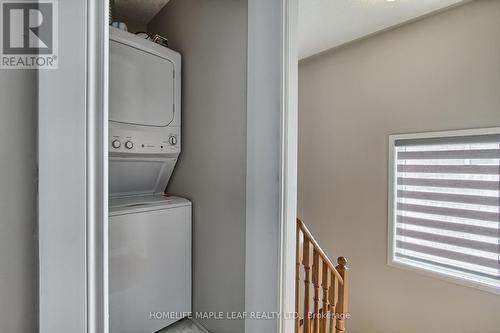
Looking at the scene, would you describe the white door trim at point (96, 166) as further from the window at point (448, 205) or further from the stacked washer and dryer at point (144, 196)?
the window at point (448, 205)

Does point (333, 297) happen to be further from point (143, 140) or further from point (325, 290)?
point (143, 140)

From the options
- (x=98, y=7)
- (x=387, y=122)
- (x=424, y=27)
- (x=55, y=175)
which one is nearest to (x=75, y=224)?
(x=55, y=175)

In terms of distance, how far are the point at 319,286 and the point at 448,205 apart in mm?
1342

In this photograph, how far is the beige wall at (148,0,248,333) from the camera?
1.13m

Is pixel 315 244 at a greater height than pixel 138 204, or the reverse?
pixel 138 204

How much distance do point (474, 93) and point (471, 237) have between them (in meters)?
1.13

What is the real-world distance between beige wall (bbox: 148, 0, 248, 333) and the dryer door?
0.39ft

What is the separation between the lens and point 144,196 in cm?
144

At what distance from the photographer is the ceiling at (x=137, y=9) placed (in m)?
1.67

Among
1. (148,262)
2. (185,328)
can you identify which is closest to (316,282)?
(185,328)

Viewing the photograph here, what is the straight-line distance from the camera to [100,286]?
0.45 metres

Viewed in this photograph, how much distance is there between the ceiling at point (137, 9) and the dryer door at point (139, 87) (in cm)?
67

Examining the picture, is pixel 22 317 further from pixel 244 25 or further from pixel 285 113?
pixel 244 25

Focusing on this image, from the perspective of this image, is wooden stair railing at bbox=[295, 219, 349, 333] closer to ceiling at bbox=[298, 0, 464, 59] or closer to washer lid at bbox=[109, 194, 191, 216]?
washer lid at bbox=[109, 194, 191, 216]
